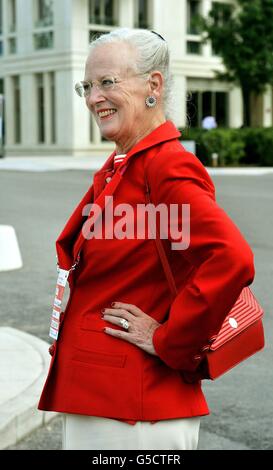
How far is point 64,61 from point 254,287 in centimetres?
3115

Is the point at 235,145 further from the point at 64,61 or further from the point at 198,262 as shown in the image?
the point at 198,262

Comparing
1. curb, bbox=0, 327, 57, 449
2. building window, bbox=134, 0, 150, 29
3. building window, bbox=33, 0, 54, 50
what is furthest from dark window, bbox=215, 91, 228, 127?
curb, bbox=0, 327, 57, 449

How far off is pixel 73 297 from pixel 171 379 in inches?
14.0

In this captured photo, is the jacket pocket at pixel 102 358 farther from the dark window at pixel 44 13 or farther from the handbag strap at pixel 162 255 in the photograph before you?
the dark window at pixel 44 13

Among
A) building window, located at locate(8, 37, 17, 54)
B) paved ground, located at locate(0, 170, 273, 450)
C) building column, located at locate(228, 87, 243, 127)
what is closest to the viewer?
paved ground, located at locate(0, 170, 273, 450)

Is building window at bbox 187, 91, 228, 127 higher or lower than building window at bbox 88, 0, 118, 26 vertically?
lower

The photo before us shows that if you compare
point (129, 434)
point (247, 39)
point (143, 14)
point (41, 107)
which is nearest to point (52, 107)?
point (41, 107)

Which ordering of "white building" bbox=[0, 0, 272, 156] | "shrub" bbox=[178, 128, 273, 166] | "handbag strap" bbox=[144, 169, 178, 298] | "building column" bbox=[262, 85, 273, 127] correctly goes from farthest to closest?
"building column" bbox=[262, 85, 273, 127] < "white building" bbox=[0, 0, 272, 156] < "shrub" bbox=[178, 128, 273, 166] < "handbag strap" bbox=[144, 169, 178, 298]

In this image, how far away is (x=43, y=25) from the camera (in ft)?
129

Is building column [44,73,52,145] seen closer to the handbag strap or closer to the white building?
the white building

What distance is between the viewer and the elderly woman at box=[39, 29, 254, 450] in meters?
2.05

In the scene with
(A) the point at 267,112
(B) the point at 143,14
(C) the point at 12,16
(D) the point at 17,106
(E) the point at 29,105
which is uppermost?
(B) the point at 143,14

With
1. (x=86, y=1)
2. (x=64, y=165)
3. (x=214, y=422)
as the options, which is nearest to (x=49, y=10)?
(x=86, y=1)

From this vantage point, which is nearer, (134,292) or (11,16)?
(134,292)
